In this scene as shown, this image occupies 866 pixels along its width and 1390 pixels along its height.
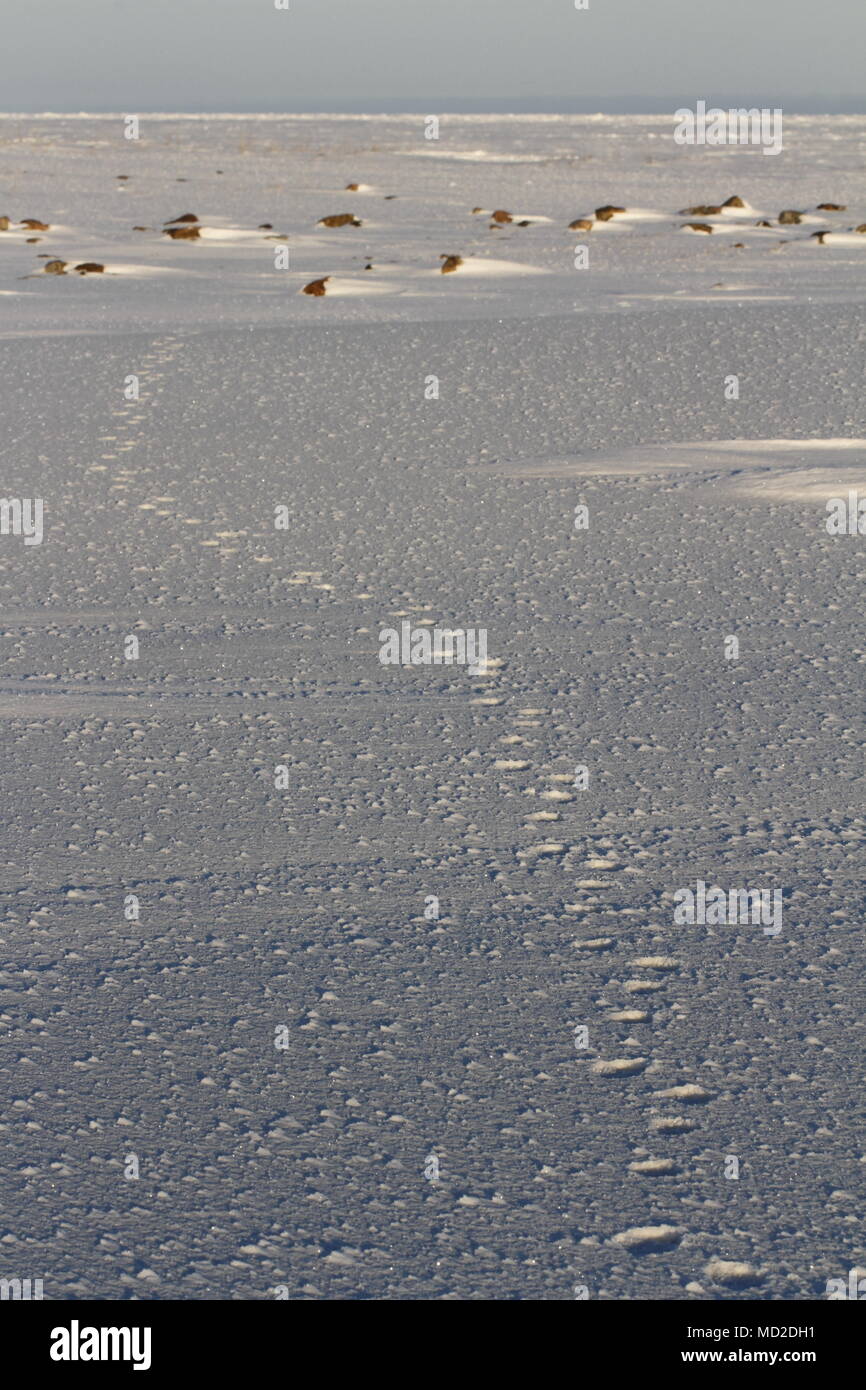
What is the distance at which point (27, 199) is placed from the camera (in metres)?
28.6

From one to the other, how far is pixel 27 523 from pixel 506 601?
8.05 feet

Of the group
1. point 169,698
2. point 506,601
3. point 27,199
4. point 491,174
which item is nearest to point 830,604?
point 506,601

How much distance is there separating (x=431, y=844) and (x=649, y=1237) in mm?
1466

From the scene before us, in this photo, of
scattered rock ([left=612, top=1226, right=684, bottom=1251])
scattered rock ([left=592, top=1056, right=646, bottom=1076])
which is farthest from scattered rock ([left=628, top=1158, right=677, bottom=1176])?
scattered rock ([left=592, top=1056, right=646, bottom=1076])

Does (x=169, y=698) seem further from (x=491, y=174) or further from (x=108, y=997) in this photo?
(x=491, y=174)

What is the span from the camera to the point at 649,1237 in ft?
8.04

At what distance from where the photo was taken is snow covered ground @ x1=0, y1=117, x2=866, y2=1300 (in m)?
2.53
